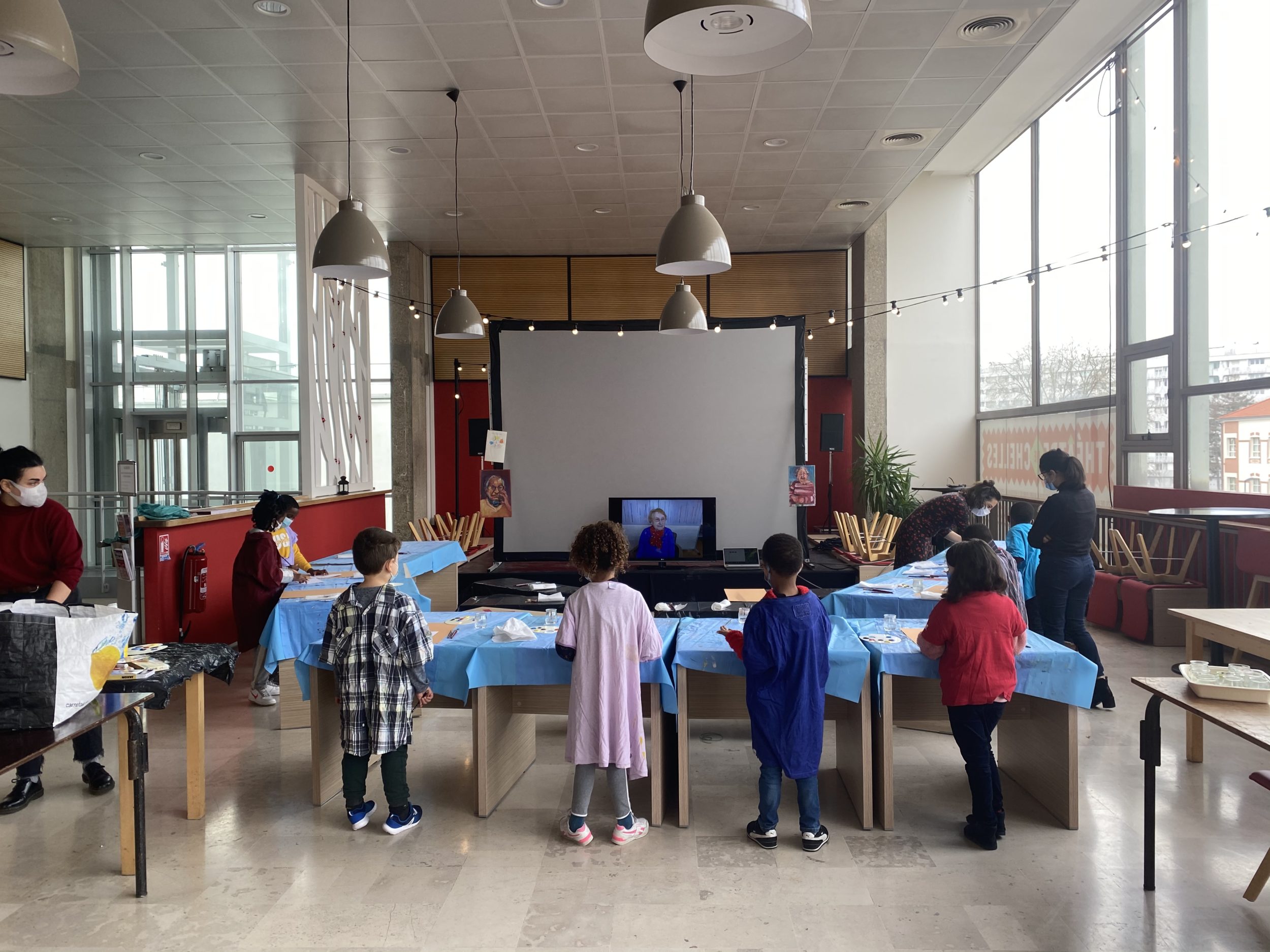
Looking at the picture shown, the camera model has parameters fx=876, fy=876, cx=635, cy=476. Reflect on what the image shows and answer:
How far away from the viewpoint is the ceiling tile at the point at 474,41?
5.42 m

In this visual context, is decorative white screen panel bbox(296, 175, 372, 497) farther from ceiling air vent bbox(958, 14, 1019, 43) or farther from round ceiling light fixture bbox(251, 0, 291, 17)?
ceiling air vent bbox(958, 14, 1019, 43)

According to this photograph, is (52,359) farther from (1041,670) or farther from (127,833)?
(1041,670)

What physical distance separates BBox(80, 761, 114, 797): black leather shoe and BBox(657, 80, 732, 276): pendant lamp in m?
3.51

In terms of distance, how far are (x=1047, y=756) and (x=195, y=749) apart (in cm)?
356

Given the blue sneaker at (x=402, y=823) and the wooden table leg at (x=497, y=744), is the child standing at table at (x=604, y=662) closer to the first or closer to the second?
the wooden table leg at (x=497, y=744)

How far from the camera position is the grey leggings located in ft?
11.1

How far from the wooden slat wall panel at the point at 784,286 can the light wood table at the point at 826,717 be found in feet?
26.6

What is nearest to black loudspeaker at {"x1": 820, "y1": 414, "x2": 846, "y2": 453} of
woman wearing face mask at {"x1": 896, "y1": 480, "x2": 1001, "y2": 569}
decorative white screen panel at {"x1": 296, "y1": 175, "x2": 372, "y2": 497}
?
woman wearing face mask at {"x1": 896, "y1": 480, "x2": 1001, "y2": 569}

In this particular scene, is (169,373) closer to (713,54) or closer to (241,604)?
(241,604)

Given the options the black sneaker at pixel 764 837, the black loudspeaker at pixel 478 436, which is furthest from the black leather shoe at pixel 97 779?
the black loudspeaker at pixel 478 436

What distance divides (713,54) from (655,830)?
9.33ft

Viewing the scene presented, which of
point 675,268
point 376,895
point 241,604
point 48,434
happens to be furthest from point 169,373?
point 376,895

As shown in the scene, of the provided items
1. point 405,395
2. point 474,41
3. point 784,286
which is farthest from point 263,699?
point 784,286

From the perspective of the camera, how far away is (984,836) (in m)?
3.34
